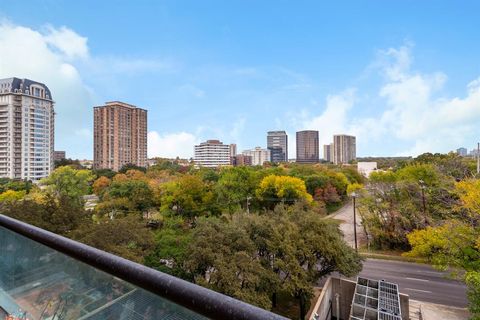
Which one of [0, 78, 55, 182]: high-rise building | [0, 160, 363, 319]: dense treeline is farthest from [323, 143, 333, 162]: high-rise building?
[0, 160, 363, 319]: dense treeline

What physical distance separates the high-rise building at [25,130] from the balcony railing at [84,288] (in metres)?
38.9

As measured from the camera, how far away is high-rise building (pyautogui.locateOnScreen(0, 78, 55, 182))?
A: 30750mm

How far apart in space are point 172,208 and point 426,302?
14325mm

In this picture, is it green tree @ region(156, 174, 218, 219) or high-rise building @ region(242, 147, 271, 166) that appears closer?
green tree @ region(156, 174, 218, 219)

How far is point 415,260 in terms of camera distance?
1241 cm

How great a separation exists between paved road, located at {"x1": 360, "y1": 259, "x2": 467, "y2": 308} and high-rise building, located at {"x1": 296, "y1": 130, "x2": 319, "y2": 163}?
207 ft

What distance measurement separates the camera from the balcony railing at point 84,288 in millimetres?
603

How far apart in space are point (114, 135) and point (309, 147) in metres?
50.9

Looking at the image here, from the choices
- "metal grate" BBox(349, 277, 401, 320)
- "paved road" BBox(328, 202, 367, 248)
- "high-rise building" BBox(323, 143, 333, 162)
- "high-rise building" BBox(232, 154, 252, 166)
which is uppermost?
"high-rise building" BBox(323, 143, 333, 162)

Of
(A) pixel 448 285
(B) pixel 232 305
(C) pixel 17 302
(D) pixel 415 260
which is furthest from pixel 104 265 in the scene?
(D) pixel 415 260

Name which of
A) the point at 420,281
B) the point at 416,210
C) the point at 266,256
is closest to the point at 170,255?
the point at 266,256

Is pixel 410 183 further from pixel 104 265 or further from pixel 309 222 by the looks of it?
pixel 104 265

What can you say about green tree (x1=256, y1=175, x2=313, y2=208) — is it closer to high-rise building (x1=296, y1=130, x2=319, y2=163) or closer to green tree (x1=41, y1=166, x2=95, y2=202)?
green tree (x1=41, y1=166, x2=95, y2=202)

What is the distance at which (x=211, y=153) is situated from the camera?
5838 cm
